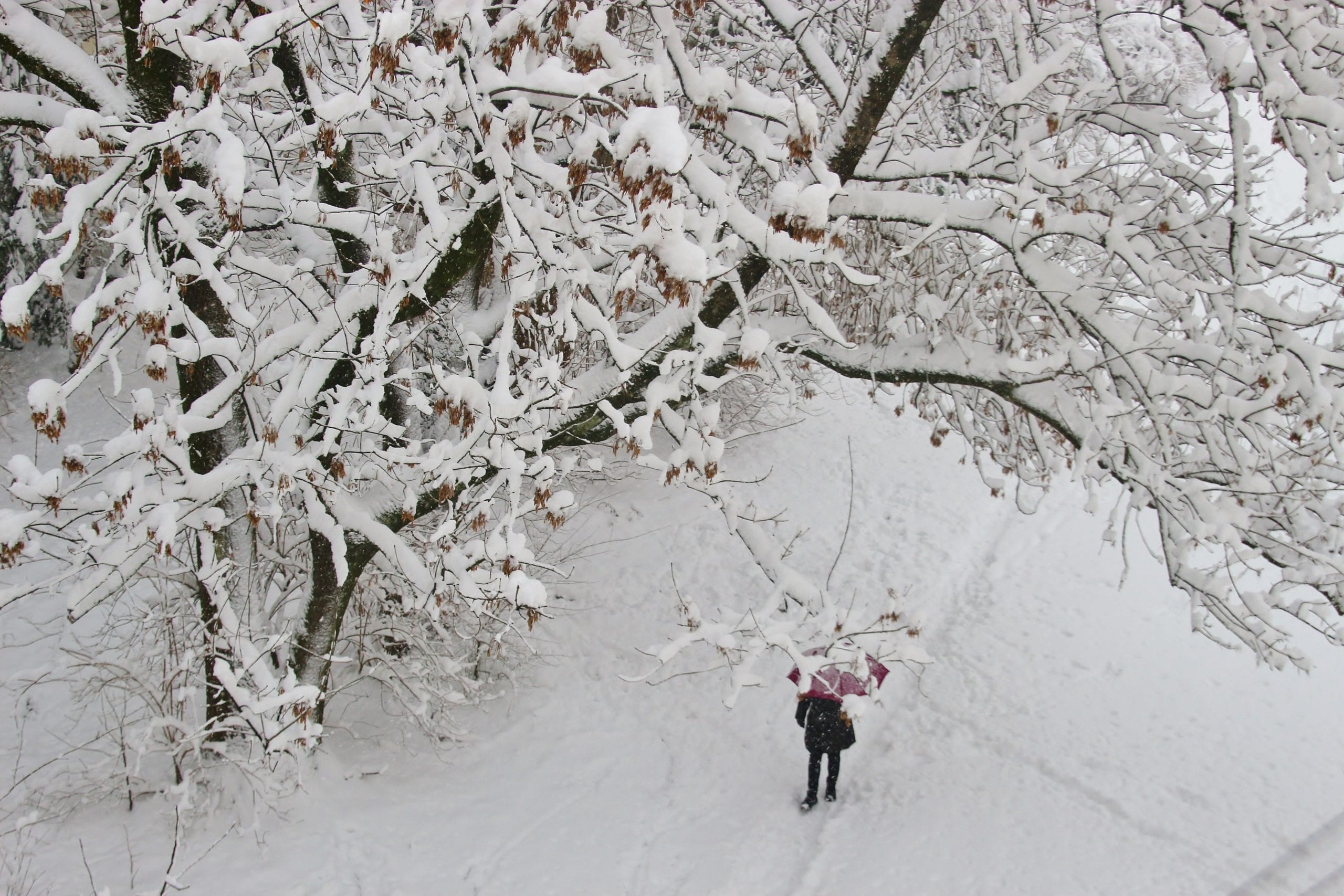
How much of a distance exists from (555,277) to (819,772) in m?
4.57

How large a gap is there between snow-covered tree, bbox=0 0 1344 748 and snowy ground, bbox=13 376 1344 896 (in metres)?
1.20

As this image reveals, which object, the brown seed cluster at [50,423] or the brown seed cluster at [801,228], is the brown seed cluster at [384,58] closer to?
the brown seed cluster at [801,228]

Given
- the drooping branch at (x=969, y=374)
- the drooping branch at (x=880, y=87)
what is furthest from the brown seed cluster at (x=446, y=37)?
the drooping branch at (x=969, y=374)

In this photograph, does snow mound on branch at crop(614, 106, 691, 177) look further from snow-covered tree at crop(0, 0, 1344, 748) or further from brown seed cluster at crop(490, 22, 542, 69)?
brown seed cluster at crop(490, 22, 542, 69)

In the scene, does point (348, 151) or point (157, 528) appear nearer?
point (157, 528)

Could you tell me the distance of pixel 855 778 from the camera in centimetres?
687

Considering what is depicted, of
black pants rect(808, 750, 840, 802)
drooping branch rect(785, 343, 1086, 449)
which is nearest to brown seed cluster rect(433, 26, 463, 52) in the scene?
drooping branch rect(785, 343, 1086, 449)

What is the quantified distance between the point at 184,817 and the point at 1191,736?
27.2ft

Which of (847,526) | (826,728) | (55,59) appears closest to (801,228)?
(847,526)

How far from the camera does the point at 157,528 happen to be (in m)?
3.56

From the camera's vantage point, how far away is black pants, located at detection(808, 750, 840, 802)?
630 cm

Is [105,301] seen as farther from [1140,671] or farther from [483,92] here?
[1140,671]


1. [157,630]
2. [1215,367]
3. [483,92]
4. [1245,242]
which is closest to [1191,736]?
[1215,367]

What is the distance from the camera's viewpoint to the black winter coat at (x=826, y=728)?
6.21 metres
